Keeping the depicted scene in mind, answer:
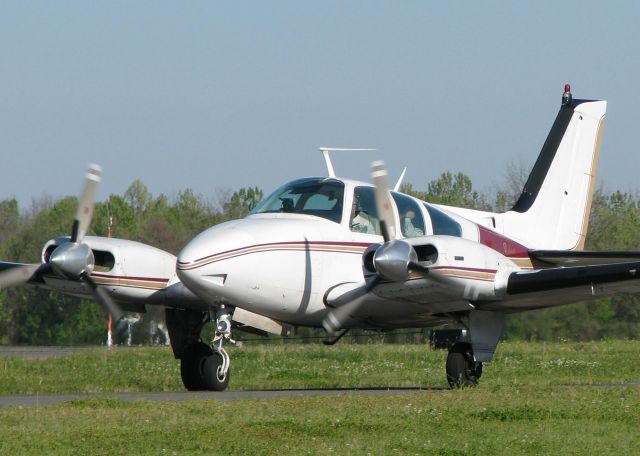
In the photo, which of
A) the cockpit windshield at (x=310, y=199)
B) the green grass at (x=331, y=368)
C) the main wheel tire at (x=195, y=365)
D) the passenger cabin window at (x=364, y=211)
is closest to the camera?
the main wheel tire at (x=195, y=365)

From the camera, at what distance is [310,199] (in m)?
18.4

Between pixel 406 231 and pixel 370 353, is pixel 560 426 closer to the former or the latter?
pixel 406 231

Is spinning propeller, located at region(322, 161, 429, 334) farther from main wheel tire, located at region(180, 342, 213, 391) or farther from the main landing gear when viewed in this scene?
main wheel tire, located at region(180, 342, 213, 391)

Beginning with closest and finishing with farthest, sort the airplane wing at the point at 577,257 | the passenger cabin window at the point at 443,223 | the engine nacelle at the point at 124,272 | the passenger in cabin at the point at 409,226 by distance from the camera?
1. the engine nacelle at the point at 124,272
2. the passenger in cabin at the point at 409,226
3. the passenger cabin window at the point at 443,223
4. the airplane wing at the point at 577,257

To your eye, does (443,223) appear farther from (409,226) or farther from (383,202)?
(383,202)

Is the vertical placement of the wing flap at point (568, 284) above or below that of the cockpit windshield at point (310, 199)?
below

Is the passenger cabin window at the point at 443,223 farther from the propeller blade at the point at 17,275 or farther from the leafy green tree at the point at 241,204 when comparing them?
the leafy green tree at the point at 241,204

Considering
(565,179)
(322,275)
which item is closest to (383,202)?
(322,275)

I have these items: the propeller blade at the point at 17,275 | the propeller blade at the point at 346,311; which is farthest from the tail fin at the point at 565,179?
the propeller blade at the point at 17,275

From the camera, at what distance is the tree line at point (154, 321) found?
3500 centimetres

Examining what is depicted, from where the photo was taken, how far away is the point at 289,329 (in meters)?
19.0

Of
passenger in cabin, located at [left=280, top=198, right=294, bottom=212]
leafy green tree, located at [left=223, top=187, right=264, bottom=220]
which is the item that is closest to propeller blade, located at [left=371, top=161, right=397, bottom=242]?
passenger in cabin, located at [left=280, top=198, right=294, bottom=212]

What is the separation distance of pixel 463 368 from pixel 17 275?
7.27 m

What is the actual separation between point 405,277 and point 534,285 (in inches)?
78.0
